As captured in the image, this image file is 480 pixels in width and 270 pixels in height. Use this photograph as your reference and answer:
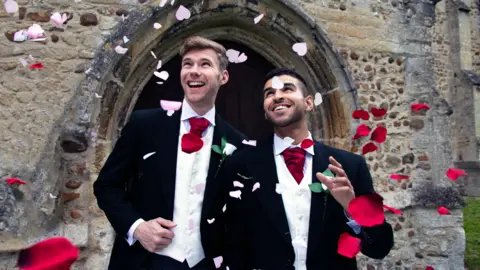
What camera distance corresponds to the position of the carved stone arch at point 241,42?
3855 mm

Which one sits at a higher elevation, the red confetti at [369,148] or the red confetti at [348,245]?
the red confetti at [369,148]

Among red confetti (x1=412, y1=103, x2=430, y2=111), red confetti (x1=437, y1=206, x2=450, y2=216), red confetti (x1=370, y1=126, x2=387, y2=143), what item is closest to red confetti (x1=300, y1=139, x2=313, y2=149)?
red confetti (x1=370, y1=126, x2=387, y2=143)

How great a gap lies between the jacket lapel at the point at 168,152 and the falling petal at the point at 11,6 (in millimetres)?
2308

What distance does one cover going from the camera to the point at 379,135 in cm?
489

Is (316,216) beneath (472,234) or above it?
beneath

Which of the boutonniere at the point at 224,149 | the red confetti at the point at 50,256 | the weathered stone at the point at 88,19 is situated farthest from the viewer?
the weathered stone at the point at 88,19

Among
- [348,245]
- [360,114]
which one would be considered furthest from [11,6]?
[360,114]

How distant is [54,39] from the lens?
3.76 meters

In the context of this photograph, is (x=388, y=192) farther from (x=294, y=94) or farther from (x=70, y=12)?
(x=70, y=12)

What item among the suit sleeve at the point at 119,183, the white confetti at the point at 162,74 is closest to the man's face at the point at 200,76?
the suit sleeve at the point at 119,183

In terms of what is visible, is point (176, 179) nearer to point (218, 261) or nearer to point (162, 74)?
point (218, 261)

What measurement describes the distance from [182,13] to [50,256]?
2.92 metres

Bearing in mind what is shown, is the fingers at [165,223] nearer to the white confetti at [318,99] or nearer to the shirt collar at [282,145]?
the shirt collar at [282,145]

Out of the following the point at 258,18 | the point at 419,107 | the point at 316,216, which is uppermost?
the point at 258,18
